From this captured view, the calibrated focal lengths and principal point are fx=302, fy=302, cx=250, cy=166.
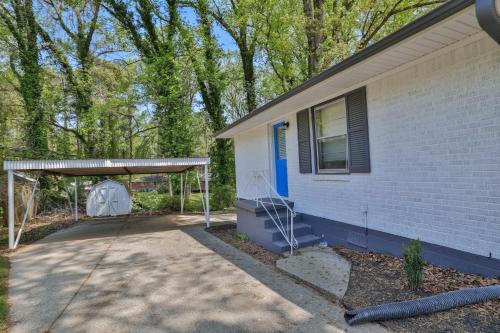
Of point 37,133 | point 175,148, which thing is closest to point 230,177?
point 175,148

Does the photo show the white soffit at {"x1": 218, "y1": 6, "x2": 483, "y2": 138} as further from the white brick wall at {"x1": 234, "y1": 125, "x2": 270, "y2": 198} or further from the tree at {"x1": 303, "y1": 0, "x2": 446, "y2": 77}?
the tree at {"x1": 303, "y1": 0, "x2": 446, "y2": 77}

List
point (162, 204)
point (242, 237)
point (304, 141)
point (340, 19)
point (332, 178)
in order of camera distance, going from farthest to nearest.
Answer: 1. point (162, 204)
2. point (340, 19)
3. point (242, 237)
4. point (304, 141)
5. point (332, 178)

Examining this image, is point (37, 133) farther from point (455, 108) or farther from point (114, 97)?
point (455, 108)

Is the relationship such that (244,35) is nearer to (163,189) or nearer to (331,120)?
(163,189)

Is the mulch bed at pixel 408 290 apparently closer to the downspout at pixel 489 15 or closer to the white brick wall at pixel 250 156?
the downspout at pixel 489 15

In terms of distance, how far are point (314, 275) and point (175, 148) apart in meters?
11.0

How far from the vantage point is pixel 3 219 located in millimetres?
10547

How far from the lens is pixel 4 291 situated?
4098 mm

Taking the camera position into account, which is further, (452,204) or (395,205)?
(395,205)

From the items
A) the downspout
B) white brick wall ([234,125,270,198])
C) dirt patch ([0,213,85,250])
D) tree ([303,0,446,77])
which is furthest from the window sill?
dirt patch ([0,213,85,250])

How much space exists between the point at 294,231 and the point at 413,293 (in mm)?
2903

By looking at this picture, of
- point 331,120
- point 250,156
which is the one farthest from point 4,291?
point 250,156

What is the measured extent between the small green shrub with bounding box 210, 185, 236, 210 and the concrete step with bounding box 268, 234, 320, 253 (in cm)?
779

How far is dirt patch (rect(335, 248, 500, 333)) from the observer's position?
269 centimetres
